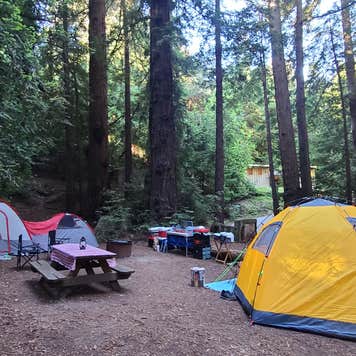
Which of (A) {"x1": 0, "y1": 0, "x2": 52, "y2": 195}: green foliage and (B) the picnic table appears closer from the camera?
(B) the picnic table

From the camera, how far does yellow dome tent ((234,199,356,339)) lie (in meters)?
4.52

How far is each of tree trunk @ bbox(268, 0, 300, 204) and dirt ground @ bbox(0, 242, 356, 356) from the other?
18.3 feet

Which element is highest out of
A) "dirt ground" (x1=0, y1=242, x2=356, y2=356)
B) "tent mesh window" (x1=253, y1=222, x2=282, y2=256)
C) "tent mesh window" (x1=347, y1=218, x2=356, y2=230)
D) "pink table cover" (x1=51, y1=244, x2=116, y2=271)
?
"tent mesh window" (x1=347, y1=218, x2=356, y2=230)

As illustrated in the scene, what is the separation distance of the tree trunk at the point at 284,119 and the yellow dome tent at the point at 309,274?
5.38 meters

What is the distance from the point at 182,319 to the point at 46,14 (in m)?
10.8

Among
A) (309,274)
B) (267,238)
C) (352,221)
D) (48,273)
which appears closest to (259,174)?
(267,238)

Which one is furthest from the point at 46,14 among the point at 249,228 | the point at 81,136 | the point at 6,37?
the point at 249,228

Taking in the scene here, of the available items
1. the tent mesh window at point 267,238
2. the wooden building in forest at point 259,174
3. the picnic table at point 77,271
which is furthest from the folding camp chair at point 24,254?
the wooden building in forest at point 259,174

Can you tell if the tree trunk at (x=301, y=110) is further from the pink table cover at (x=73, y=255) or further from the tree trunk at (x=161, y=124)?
the pink table cover at (x=73, y=255)

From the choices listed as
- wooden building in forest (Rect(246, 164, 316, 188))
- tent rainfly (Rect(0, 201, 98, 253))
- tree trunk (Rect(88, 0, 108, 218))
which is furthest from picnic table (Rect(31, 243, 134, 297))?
wooden building in forest (Rect(246, 164, 316, 188))

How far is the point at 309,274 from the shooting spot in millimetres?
4801

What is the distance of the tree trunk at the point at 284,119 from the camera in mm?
10633

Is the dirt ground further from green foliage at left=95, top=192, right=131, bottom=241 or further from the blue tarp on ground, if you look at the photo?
green foliage at left=95, top=192, right=131, bottom=241

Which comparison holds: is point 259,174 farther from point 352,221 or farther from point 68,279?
point 68,279
